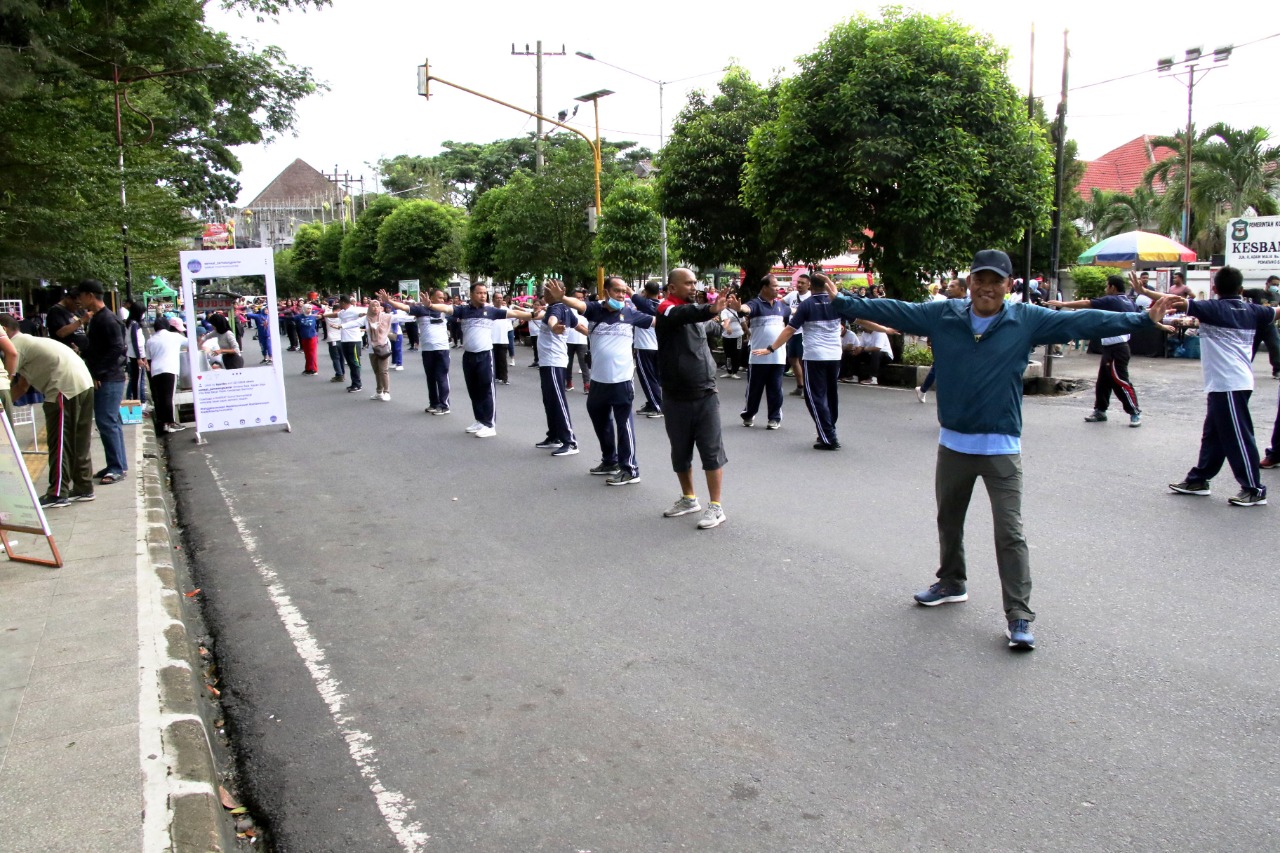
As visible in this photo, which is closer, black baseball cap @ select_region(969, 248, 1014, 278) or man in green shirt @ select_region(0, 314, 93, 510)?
black baseball cap @ select_region(969, 248, 1014, 278)

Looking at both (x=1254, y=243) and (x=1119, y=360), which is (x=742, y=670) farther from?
(x=1254, y=243)

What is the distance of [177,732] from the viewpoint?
162 inches

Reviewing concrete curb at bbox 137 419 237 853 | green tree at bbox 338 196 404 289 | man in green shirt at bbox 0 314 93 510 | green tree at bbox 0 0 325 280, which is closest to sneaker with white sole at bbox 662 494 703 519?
concrete curb at bbox 137 419 237 853

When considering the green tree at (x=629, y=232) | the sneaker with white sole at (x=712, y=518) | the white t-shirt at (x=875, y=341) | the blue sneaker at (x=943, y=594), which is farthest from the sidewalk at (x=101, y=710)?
the green tree at (x=629, y=232)

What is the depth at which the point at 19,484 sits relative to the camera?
6.61 meters

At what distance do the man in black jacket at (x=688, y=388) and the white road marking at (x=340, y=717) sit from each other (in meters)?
2.95

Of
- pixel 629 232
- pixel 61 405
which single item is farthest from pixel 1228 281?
pixel 629 232

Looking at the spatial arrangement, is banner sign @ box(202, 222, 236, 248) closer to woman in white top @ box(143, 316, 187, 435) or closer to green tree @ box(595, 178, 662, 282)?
green tree @ box(595, 178, 662, 282)

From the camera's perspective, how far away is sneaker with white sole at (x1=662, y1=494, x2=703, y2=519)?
26.1 ft

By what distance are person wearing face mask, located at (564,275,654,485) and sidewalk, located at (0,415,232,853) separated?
154 inches

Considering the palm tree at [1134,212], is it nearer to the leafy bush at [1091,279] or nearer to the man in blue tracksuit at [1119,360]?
the leafy bush at [1091,279]

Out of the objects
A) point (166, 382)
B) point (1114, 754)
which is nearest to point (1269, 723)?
point (1114, 754)

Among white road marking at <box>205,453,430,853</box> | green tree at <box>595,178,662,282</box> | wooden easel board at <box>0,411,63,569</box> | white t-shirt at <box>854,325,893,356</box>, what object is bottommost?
white road marking at <box>205,453,430,853</box>

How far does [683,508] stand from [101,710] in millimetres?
4534
